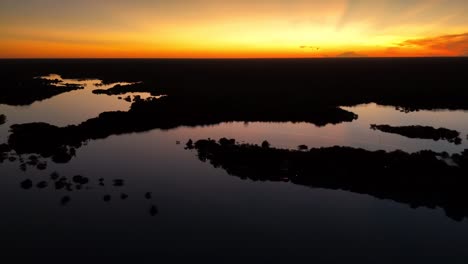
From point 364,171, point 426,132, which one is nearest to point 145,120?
point 364,171

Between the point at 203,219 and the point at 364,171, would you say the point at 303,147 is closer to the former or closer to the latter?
the point at 364,171

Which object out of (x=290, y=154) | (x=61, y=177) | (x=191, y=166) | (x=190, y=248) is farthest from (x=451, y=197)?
(x=61, y=177)

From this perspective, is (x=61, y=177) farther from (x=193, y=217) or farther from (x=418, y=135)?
(x=418, y=135)

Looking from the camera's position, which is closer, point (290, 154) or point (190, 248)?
point (190, 248)

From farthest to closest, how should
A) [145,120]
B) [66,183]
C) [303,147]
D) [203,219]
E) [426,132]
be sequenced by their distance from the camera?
[145,120]
[426,132]
[303,147]
[66,183]
[203,219]

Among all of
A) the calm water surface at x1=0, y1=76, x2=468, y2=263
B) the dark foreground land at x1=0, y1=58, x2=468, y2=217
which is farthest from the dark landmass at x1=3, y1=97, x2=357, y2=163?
the calm water surface at x1=0, y1=76, x2=468, y2=263
